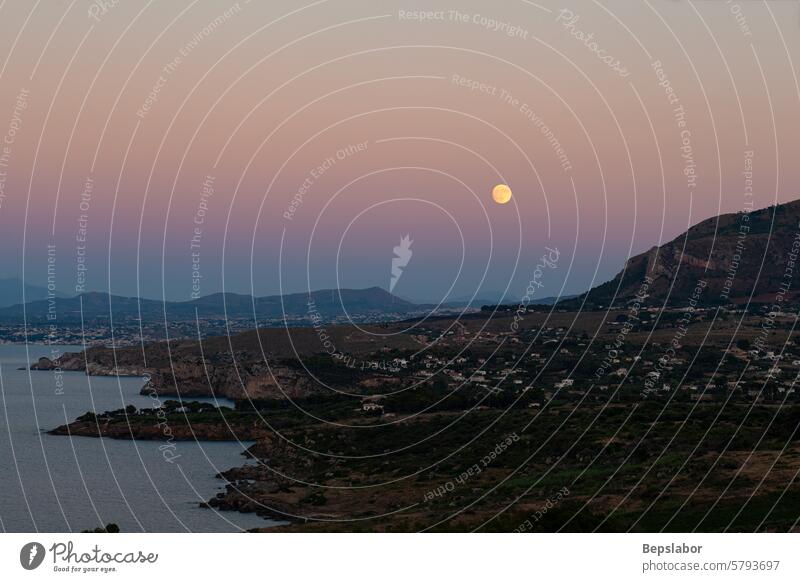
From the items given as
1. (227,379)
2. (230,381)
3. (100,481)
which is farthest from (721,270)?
(100,481)

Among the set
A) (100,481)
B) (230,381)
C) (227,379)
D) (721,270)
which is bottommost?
(100,481)

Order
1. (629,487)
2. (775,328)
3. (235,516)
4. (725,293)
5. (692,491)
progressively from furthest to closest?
(725,293), (775,328), (235,516), (629,487), (692,491)

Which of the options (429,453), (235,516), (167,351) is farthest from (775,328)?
(167,351)

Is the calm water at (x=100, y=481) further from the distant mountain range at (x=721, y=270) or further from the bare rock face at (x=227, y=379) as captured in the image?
the distant mountain range at (x=721, y=270)

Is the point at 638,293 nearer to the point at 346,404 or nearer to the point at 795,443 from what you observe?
the point at 346,404

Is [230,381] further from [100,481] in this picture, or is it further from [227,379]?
[100,481]

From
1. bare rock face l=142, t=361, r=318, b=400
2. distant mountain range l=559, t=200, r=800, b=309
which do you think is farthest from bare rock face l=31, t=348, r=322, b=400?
distant mountain range l=559, t=200, r=800, b=309

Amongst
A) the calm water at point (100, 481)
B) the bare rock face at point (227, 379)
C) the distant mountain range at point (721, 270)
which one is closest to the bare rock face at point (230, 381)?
the bare rock face at point (227, 379)
